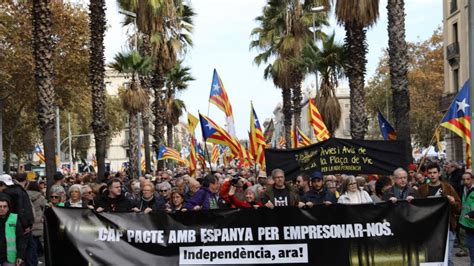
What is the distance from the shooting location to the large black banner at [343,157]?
11477 mm

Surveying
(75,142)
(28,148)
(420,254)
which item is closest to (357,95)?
(420,254)

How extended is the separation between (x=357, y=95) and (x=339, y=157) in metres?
7.65

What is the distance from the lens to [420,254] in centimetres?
795

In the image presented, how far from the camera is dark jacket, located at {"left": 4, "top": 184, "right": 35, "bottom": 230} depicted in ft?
29.0

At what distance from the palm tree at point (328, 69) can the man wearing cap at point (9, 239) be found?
1799 cm

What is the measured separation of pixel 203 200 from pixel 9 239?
264 centimetres

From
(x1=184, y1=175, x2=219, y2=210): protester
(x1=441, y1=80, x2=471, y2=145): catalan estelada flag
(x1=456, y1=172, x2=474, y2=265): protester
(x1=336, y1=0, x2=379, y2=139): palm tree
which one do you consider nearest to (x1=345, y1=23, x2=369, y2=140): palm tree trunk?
(x1=336, y1=0, x2=379, y2=139): palm tree

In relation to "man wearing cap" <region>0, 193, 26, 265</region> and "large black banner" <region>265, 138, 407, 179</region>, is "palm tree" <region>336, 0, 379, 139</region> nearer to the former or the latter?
"large black banner" <region>265, 138, 407, 179</region>

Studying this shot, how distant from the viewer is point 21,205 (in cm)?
903

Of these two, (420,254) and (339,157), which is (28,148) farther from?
(420,254)

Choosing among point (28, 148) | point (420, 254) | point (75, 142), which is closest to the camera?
point (420, 254)

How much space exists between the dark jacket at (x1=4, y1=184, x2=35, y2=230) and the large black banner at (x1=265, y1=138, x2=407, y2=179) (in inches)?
171

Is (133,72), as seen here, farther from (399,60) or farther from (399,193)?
(399,193)

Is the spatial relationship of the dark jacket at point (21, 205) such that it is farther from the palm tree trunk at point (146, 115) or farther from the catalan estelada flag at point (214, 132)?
the palm tree trunk at point (146, 115)
